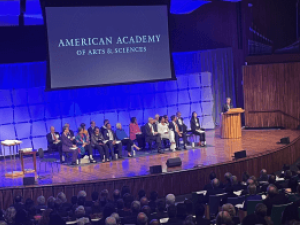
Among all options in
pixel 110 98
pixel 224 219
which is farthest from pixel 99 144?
pixel 224 219

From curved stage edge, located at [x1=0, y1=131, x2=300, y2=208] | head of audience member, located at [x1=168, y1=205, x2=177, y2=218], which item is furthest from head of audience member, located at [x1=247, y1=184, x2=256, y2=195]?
curved stage edge, located at [x1=0, y1=131, x2=300, y2=208]

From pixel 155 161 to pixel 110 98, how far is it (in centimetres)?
306

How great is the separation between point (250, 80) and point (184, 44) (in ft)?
6.87

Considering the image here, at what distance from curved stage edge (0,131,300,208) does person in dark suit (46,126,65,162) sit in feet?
7.71

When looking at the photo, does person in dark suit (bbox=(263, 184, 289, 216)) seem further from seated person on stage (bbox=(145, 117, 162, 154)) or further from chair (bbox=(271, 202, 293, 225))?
seated person on stage (bbox=(145, 117, 162, 154))

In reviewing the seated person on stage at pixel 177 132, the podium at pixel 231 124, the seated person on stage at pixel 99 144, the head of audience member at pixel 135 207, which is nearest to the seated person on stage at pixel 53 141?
the seated person on stage at pixel 99 144

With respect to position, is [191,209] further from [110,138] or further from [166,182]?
[110,138]

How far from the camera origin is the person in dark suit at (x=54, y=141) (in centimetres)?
1164

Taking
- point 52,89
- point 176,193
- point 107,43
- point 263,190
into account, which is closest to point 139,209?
point 263,190

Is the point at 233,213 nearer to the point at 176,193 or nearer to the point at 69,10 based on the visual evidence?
the point at 176,193

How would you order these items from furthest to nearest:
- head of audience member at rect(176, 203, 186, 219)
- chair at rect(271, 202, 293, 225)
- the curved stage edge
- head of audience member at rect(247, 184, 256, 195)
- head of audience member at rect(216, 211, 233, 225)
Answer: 1. the curved stage edge
2. head of audience member at rect(247, 184, 256, 195)
3. head of audience member at rect(176, 203, 186, 219)
4. chair at rect(271, 202, 293, 225)
5. head of audience member at rect(216, 211, 233, 225)

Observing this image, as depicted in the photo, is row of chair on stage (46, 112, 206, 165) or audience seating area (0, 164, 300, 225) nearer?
audience seating area (0, 164, 300, 225)

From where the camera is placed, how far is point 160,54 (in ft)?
44.0

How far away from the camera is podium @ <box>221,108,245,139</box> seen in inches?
514
